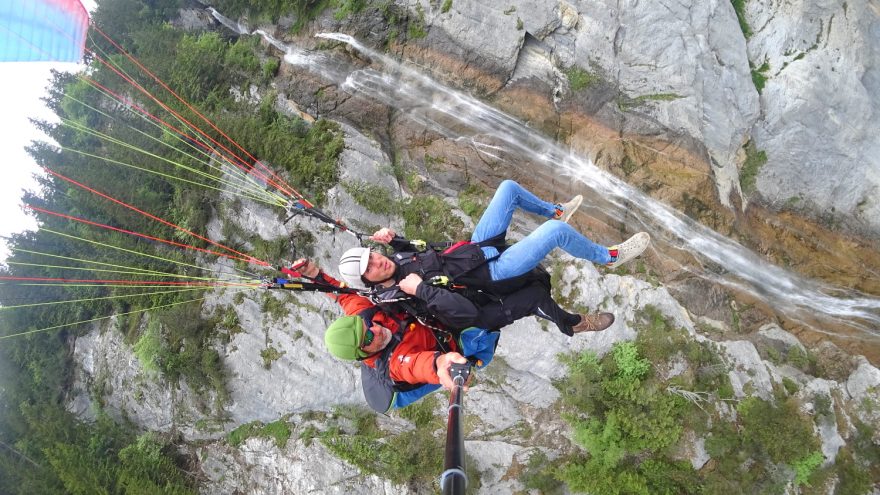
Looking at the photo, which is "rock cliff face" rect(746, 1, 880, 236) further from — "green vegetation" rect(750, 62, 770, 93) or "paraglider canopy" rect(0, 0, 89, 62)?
"paraglider canopy" rect(0, 0, 89, 62)

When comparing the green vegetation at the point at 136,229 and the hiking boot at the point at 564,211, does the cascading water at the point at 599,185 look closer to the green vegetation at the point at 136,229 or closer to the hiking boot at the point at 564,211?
the green vegetation at the point at 136,229

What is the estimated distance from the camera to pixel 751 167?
12797 mm

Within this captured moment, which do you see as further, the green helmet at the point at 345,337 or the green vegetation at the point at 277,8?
the green vegetation at the point at 277,8

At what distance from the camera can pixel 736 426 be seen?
9.80 m

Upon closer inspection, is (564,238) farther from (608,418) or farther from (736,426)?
(736,426)

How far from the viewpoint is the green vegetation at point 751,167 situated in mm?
12750

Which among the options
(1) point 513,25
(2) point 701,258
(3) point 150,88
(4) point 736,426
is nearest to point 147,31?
(3) point 150,88

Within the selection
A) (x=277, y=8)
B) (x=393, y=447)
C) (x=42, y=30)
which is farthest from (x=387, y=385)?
(x=277, y=8)

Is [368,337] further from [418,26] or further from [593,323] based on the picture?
[418,26]

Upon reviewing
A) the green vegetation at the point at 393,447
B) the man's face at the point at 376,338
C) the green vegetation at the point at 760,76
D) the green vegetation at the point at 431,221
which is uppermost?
the green vegetation at the point at 760,76

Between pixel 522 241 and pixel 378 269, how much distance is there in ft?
5.94

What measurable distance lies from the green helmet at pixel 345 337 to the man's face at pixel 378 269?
79 cm

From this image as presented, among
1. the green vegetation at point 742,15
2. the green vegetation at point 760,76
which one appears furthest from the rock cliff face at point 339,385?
the green vegetation at point 742,15

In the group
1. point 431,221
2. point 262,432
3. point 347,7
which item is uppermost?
Answer: point 347,7
